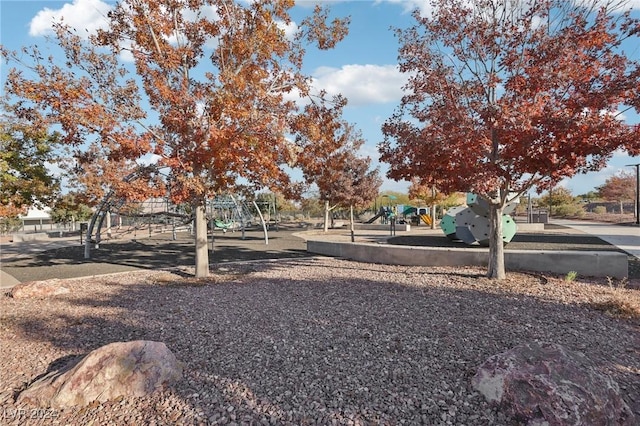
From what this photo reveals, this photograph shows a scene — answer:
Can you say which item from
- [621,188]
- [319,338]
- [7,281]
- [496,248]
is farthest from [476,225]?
[621,188]

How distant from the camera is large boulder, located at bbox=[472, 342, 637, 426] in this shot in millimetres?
2668

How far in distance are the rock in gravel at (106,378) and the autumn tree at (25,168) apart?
918cm

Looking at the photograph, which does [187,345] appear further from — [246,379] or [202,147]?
[202,147]

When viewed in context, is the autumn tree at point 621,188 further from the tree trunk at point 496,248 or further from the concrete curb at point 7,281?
the concrete curb at point 7,281

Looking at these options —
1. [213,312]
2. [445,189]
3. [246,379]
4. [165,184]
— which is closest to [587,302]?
[445,189]

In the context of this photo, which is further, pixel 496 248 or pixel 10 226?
pixel 10 226

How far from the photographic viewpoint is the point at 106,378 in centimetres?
326

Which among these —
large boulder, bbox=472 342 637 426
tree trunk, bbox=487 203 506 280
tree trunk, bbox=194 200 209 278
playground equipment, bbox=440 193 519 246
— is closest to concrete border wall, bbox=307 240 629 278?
tree trunk, bbox=487 203 506 280

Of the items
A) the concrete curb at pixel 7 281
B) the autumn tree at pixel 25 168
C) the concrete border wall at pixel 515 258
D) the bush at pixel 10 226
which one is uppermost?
the autumn tree at pixel 25 168

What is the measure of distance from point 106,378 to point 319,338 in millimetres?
2196

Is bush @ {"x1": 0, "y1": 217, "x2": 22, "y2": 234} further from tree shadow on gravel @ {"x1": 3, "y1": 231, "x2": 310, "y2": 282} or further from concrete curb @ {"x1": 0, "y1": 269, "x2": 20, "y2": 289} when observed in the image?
concrete curb @ {"x1": 0, "y1": 269, "x2": 20, "y2": 289}

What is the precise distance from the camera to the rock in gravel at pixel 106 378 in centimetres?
316

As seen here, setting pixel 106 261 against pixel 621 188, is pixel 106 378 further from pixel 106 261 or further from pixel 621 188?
pixel 621 188

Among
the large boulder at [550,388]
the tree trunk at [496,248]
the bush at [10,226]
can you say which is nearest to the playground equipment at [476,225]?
the tree trunk at [496,248]
